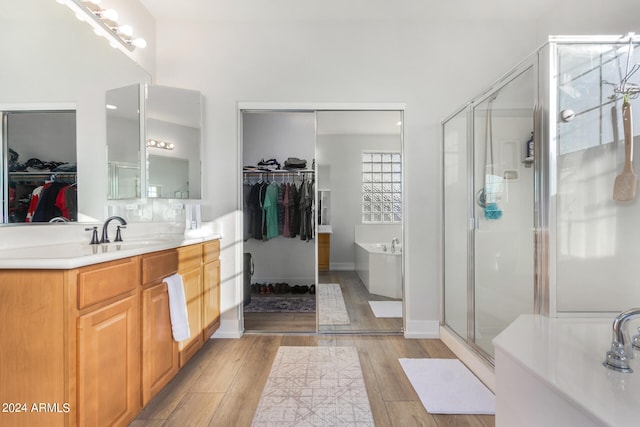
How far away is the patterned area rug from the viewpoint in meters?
3.39

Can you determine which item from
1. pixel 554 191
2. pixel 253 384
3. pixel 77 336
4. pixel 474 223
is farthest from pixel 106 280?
pixel 474 223

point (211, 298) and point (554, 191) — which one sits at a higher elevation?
point (554, 191)

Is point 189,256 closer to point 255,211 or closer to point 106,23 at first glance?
point 106,23

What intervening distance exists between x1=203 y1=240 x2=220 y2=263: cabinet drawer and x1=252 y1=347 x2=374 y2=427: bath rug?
3.08 ft

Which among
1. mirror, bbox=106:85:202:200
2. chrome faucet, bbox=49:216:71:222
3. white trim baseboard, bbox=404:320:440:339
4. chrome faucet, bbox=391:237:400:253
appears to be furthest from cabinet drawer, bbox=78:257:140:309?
chrome faucet, bbox=391:237:400:253

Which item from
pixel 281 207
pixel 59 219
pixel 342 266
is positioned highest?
pixel 281 207

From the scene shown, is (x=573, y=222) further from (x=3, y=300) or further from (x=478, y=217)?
(x=3, y=300)

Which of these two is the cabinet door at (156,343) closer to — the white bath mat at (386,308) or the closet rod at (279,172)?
the white bath mat at (386,308)

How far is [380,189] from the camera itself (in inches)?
160

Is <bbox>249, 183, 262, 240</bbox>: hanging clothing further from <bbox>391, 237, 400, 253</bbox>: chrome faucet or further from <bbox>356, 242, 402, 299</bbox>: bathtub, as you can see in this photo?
<bbox>391, 237, 400, 253</bbox>: chrome faucet

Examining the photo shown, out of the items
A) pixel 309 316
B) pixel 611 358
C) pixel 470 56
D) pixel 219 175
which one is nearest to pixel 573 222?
pixel 611 358

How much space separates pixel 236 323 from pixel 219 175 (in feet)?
4.43

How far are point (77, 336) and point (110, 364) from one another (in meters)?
0.26

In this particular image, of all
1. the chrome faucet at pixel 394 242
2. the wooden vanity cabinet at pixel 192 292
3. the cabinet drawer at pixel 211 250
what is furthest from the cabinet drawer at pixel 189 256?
the chrome faucet at pixel 394 242
